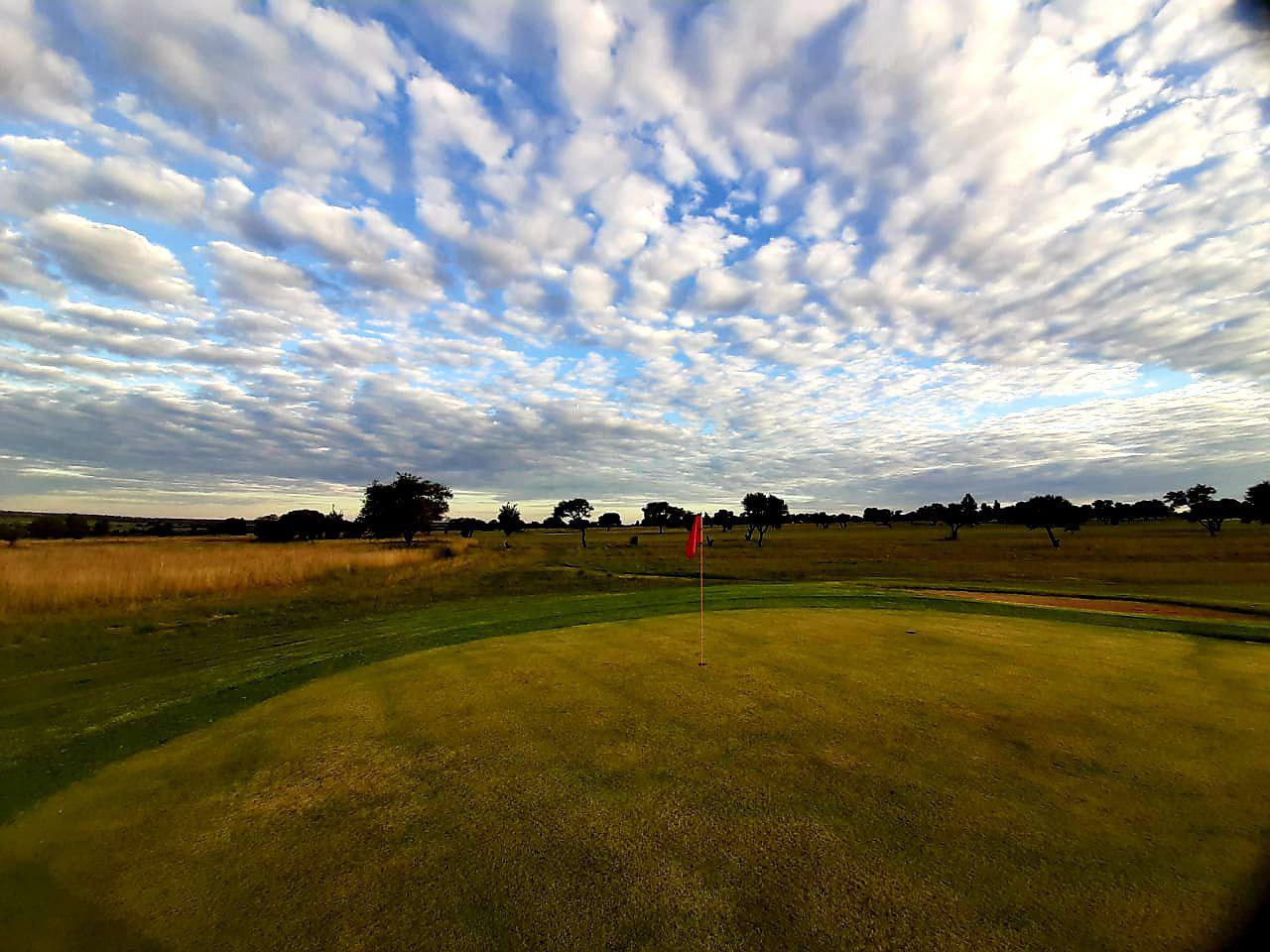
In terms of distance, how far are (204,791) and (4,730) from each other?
15.9ft

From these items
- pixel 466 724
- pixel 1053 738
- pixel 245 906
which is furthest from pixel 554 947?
pixel 1053 738

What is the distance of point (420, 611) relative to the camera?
59.4 ft

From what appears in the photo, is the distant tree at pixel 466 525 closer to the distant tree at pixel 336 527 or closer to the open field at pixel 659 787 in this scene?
the distant tree at pixel 336 527

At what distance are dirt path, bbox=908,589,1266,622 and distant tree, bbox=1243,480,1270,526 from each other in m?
80.7

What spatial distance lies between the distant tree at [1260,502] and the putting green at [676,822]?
95.1m

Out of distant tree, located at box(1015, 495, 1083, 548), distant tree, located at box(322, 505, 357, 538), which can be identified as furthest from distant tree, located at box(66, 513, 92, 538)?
distant tree, located at box(1015, 495, 1083, 548)

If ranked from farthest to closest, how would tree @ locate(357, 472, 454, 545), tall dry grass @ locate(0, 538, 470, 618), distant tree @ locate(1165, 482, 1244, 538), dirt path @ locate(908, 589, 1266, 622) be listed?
distant tree @ locate(1165, 482, 1244, 538) → tree @ locate(357, 472, 454, 545) → tall dry grass @ locate(0, 538, 470, 618) → dirt path @ locate(908, 589, 1266, 622)

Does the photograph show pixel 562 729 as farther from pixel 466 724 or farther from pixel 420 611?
pixel 420 611

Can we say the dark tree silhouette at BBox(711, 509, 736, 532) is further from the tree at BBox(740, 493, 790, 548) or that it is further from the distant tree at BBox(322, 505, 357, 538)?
the distant tree at BBox(322, 505, 357, 538)

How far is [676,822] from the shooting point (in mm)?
4086

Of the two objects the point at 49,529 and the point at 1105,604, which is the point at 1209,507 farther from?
the point at 49,529

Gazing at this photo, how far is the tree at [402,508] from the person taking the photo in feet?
203

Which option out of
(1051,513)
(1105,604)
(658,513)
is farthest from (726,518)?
(1105,604)

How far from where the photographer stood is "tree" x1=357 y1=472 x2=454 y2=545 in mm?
61844
